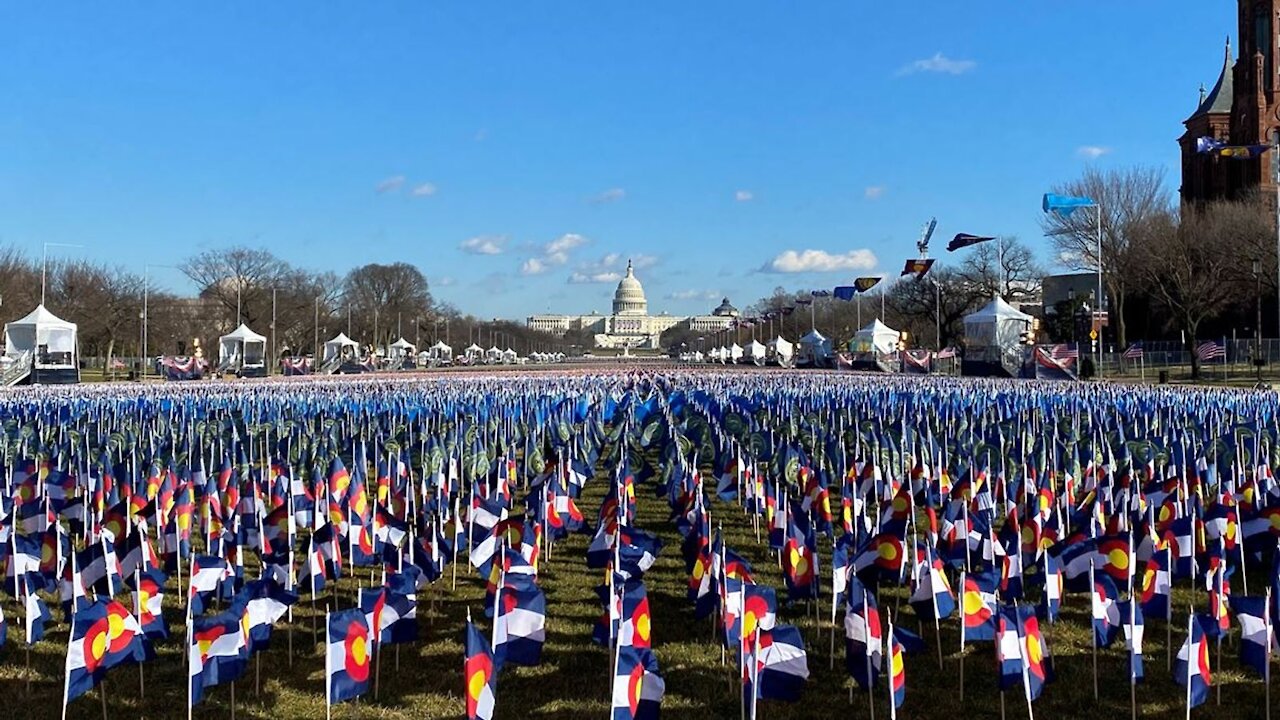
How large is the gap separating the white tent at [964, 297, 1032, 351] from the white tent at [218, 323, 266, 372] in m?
35.3

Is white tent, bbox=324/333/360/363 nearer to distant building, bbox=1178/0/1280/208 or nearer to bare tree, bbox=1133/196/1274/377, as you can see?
bare tree, bbox=1133/196/1274/377

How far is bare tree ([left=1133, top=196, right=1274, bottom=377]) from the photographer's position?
56.5m

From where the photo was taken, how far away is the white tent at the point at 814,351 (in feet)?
228

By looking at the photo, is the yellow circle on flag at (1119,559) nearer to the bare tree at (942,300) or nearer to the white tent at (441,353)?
the bare tree at (942,300)

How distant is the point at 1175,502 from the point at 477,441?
9.69 m

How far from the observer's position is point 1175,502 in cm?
1127

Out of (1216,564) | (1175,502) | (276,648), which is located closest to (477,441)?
(276,648)

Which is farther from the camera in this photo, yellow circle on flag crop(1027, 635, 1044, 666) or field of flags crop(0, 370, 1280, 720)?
field of flags crop(0, 370, 1280, 720)

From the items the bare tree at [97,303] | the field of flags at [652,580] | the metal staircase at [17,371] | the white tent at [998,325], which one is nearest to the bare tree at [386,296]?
the bare tree at [97,303]

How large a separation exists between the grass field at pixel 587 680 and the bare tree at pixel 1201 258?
50.2 m

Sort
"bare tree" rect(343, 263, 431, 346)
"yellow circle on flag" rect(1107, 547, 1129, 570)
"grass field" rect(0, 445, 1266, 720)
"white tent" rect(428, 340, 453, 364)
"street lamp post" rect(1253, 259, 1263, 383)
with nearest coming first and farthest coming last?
"grass field" rect(0, 445, 1266, 720), "yellow circle on flag" rect(1107, 547, 1129, 570), "street lamp post" rect(1253, 259, 1263, 383), "white tent" rect(428, 340, 453, 364), "bare tree" rect(343, 263, 431, 346)

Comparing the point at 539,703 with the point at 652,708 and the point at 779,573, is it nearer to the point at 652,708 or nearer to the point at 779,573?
the point at 652,708

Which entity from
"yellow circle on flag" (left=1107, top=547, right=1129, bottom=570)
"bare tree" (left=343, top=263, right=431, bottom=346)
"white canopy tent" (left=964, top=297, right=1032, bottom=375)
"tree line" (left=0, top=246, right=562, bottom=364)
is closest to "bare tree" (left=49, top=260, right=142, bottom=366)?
"tree line" (left=0, top=246, right=562, bottom=364)

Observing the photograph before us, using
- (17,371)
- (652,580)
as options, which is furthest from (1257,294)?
(17,371)
